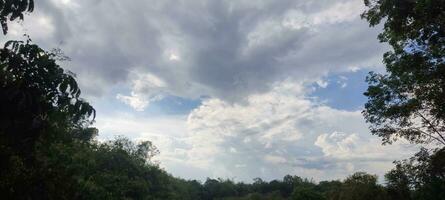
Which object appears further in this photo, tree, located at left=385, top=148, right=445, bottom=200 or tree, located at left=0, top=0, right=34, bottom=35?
tree, located at left=385, top=148, right=445, bottom=200

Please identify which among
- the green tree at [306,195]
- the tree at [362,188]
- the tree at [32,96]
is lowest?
the tree at [32,96]

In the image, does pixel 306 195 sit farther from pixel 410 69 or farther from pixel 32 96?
pixel 32 96

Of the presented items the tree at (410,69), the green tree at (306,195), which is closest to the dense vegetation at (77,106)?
the tree at (410,69)

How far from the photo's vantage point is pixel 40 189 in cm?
1191

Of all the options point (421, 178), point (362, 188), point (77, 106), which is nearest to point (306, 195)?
point (362, 188)

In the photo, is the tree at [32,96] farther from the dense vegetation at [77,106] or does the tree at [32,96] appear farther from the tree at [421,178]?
the tree at [421,178]

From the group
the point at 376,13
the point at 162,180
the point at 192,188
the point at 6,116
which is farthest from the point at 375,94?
the point at 192,188

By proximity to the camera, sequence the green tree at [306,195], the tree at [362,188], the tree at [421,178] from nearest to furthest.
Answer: the tree at [421,178], the tree at [362,188], the green tree at [306,195]

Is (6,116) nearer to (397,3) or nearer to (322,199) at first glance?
(397,3)

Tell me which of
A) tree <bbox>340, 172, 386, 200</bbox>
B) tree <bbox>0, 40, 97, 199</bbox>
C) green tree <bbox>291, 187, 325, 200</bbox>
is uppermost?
green tree <bbox>291, 187, 325, 200</bbox>

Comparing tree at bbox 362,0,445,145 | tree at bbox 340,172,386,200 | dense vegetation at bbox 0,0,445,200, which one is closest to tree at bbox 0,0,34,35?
dense vegetation at bbox 0,0,445,200

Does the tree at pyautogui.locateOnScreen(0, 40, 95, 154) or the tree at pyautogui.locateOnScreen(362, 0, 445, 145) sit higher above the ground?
the tree at pyautogui.locateOnScreen(362, 0, 445, 145)

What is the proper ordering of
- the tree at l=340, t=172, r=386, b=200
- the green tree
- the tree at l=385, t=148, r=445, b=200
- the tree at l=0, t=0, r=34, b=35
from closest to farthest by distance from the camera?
the tree at l=0, t=0, r=34, b=35 < the tree at l=385, t=148, r=445, b=200 < the tree at l=340, t=172, r=386, b=200 < the green tree

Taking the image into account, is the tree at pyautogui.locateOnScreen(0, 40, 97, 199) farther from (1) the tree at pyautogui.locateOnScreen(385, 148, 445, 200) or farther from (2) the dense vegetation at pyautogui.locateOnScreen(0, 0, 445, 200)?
→ (1) the tree at pyautogui.locateOnScreen(385, 148, 445, 200)
